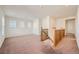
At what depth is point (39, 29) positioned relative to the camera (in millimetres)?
1829

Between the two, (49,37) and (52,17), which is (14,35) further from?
(52,17)

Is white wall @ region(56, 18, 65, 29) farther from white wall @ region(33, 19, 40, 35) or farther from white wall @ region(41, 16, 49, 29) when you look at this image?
white wall @ region(33, 19, 40, 35)

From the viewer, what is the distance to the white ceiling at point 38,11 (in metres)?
1.69

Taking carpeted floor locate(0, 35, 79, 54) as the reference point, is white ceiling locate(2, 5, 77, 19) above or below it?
above

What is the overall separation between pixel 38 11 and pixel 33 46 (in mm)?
618

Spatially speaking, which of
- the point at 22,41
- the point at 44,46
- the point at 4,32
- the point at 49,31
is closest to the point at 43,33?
the point at 49,31

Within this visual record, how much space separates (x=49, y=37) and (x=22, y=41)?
0.49 m

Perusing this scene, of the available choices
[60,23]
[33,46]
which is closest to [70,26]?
[60,23]

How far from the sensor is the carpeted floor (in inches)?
67.1

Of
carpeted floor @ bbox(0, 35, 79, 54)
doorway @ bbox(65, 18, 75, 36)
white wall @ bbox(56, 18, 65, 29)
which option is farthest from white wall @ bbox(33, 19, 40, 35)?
doorway @ bbox(65, 18, 75, 36)

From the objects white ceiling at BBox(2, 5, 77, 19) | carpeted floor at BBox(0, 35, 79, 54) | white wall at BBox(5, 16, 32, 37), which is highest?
white ceiling at BBox(2, 5, 77, 19)

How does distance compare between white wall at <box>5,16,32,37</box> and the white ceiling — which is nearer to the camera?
the white ceiling

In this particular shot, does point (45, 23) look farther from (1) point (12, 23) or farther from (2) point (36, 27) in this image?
(1) point (12, 23)

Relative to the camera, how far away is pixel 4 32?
1.75 m
